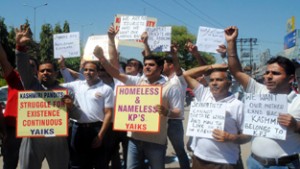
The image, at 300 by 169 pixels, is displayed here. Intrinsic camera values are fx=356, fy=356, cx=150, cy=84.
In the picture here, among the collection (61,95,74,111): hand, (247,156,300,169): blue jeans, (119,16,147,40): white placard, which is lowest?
(247,156,300,169): blue jeans

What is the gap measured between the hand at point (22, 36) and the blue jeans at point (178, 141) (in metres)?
2.78

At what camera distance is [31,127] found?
13.6ft

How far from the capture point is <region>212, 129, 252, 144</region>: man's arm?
3.35 metres

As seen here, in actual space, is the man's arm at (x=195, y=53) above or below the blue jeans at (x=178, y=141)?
above

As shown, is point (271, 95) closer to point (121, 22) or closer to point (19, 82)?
point (19, 82)

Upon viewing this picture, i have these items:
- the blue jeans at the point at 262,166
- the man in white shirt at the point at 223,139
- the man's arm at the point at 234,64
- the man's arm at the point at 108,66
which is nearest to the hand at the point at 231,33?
the man's arm at the point at 234,64

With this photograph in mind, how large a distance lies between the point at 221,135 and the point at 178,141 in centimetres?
235

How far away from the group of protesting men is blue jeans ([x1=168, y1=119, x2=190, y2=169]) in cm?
2

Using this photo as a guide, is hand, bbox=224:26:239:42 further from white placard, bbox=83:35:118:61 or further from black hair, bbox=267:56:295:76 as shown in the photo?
white placard, bbox=83:35:118:61

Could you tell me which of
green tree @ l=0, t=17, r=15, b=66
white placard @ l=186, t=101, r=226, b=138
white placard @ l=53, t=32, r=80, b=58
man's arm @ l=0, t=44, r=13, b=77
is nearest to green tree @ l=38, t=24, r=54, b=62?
green tree @ l=0, t=17, r=15, b=66

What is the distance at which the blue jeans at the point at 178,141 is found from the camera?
5.63 meters

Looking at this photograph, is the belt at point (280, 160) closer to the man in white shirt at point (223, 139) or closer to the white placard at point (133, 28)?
the man in white shirt at point (223, 139)

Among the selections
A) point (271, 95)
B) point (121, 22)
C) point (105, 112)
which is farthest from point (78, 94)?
point (271, 95)

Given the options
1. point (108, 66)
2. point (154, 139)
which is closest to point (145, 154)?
point (154, 139)
